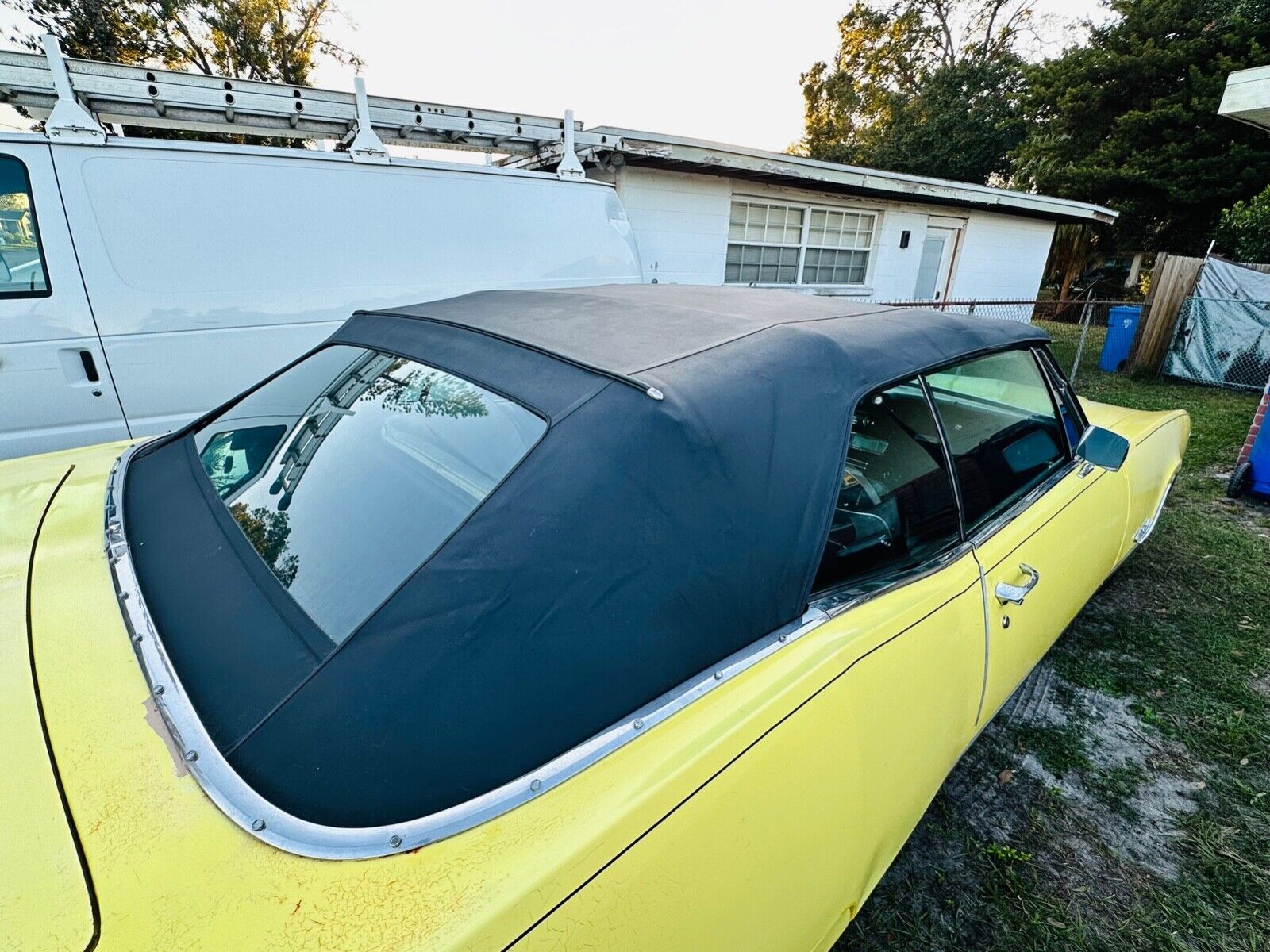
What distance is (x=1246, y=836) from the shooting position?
6.31 ft

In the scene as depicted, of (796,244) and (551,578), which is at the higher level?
(796,244)

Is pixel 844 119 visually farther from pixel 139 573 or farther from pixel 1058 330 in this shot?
pixel 139 573

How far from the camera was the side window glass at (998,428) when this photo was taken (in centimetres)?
189

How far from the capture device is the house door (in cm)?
1060

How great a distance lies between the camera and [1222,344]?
8.16 metres

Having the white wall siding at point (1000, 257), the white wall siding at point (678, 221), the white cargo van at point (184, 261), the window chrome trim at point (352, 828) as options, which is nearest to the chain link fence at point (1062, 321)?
the white wall siding at point (1000, 257)

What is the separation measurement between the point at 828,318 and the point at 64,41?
20.5 metres

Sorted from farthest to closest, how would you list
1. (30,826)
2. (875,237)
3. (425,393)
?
(875,237), (425,393), (30,826)

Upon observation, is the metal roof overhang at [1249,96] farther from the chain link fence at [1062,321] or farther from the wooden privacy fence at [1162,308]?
the chain link fence at [1062,321]

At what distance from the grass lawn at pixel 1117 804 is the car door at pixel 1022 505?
219 millimetres

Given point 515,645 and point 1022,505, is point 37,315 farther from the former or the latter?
point 1022,505

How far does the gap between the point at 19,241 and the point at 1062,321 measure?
19.2 metres

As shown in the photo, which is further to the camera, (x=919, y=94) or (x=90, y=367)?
(x=919, y=94)

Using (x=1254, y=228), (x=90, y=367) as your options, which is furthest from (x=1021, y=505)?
(x=1254, y=228)
